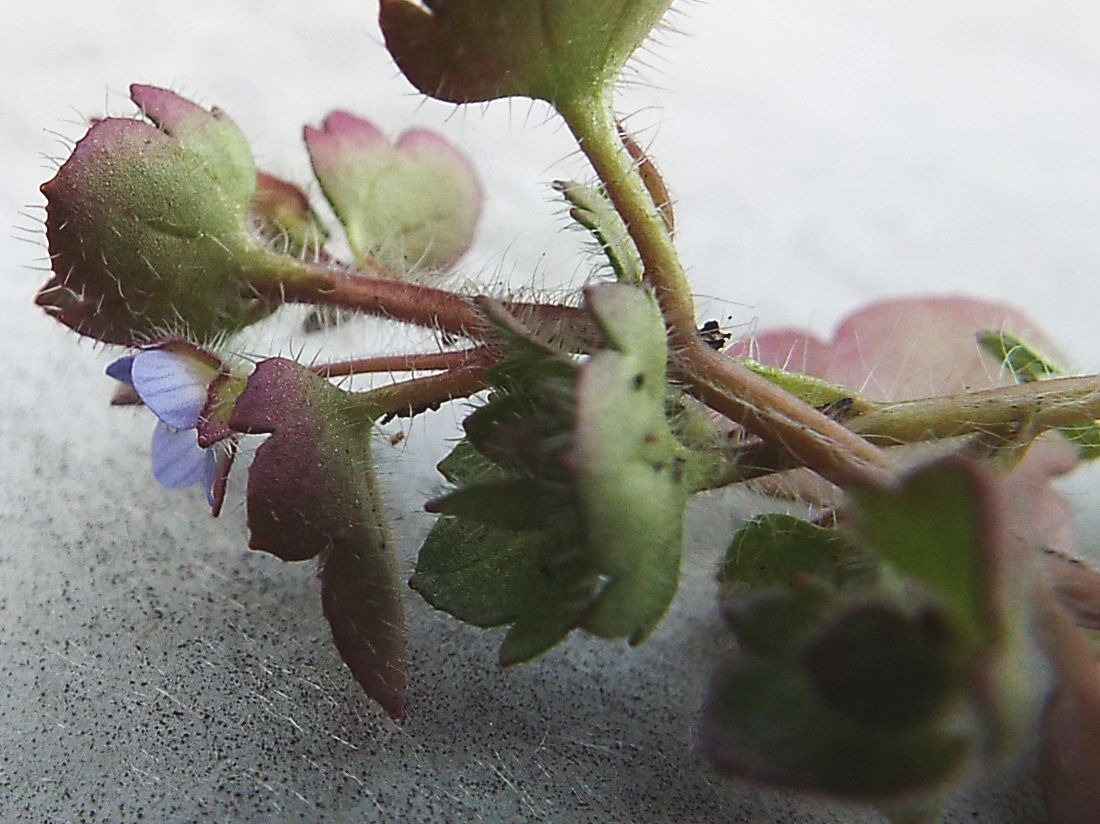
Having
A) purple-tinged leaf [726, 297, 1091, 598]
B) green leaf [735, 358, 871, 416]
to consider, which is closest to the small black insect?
green leaf [735, 358, 871, 416]

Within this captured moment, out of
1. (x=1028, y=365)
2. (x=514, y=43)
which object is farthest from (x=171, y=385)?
(x=1028, y=365)

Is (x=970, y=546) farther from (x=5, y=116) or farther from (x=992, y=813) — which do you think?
(x=5, y=116)

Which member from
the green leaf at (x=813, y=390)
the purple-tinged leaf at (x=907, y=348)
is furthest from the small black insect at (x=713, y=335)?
Answer: the purple-tinged leaf at (x=907, y=348)

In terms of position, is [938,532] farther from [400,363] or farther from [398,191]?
[398,191]

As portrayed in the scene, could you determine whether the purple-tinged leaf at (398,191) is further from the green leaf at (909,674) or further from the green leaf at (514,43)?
the green leaf at (909,674)

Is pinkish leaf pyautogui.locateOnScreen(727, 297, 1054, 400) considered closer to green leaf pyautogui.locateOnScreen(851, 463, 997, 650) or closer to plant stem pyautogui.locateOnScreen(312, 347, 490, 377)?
plant stem pyautogui.locateOnScreen(312, 347, 490, 377)

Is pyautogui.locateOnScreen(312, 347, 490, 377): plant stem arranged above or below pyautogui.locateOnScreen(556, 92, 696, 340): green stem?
below
